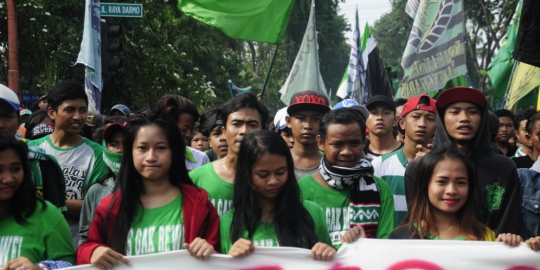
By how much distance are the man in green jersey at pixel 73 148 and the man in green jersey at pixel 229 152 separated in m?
1.02

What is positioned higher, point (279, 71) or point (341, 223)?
point (279, 71)

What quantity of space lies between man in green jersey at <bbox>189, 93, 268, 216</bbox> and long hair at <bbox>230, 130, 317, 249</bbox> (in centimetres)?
35

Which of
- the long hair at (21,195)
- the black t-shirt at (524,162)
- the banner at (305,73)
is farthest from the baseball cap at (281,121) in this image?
the banner at (305,73)

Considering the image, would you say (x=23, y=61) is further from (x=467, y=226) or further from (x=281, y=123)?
(x=467, y=226)

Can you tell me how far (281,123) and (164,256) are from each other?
2.86m

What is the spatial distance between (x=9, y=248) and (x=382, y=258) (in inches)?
70.6

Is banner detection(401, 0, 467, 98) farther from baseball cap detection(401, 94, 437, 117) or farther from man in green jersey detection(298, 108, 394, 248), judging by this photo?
Answer: man in green jersey detection(298, 108, 394, 248)

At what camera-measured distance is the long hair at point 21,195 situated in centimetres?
388

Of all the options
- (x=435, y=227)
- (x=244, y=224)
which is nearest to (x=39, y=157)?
(x=244, y=224)

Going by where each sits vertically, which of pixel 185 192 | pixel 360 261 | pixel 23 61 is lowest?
pixel 360 261

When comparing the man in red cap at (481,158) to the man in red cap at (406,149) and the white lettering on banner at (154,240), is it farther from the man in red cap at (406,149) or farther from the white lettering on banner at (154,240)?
the white lettering on banner at (154,240)

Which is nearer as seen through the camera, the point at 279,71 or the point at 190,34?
the point at 190,34

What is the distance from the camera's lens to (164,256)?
12.3 ft

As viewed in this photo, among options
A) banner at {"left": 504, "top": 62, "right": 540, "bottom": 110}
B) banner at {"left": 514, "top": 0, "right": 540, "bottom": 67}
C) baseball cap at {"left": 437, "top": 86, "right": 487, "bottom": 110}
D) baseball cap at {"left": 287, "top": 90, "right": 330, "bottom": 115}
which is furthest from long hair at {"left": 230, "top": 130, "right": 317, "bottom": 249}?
banner at {"left": 504, "top": 62, "right": 540, "bottom": 110}
